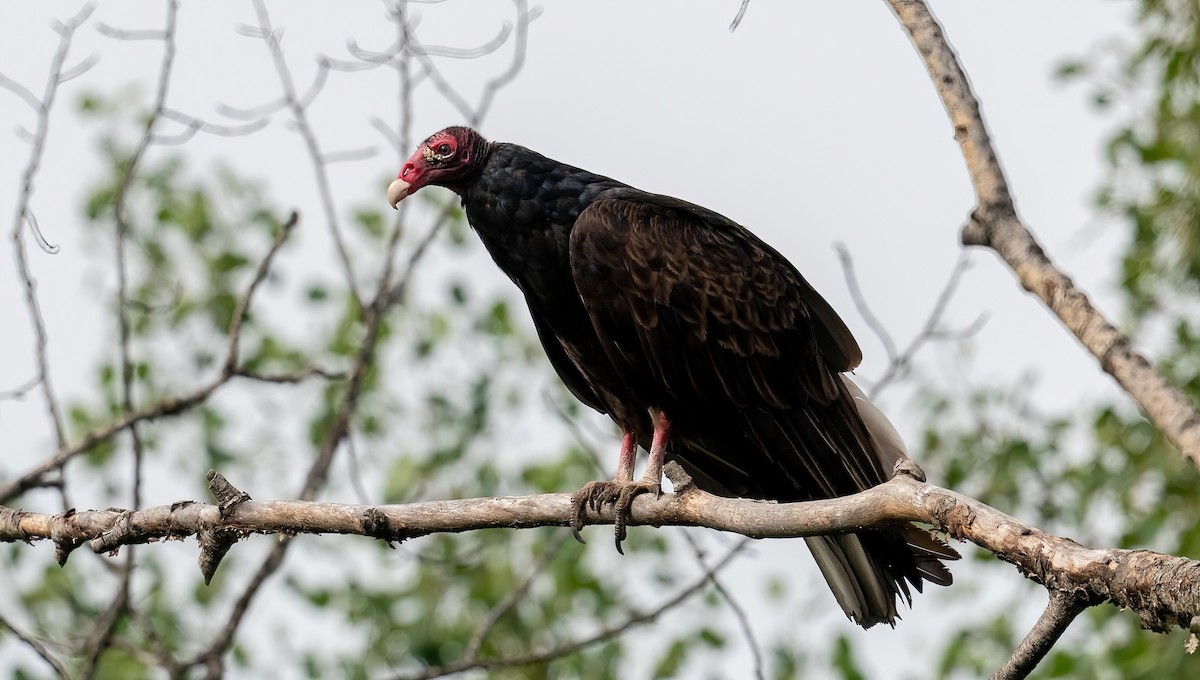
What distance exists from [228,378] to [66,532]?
1175mm

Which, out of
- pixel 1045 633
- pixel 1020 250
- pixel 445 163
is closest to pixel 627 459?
pixel 445 163

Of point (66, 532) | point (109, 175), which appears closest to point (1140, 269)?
point (66, 532)

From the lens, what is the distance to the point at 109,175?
6.94 meters

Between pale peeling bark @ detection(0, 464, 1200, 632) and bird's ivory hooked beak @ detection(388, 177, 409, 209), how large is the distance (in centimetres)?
127

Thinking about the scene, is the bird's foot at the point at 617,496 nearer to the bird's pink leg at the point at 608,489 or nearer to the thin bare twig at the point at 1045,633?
the bird's pink leg at the point at 608,489

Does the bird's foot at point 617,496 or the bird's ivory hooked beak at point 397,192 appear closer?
the bird's foot at point 617,496

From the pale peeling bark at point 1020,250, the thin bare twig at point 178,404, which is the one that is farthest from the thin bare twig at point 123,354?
the pale peeling bark at point 1020,250

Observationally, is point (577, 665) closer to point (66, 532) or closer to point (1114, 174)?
point (1114, 174)

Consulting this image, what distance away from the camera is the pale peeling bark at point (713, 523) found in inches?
73.7

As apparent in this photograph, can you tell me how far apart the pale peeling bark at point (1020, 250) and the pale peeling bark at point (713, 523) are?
529 millimetres

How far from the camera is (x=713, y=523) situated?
2.88 meters

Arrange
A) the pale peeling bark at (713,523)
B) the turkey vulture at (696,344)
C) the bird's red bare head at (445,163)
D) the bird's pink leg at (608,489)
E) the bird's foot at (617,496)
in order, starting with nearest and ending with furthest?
the pale peeling bark at (713,523) → the bird's pink leg at (608,489) → the bird's foot at (617,496) → the turkey vulture at (696,344) → the bird's red bare head at (445,163)

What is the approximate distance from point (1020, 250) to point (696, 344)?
3.58 ft

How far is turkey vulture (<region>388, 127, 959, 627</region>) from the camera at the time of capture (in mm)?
3654
